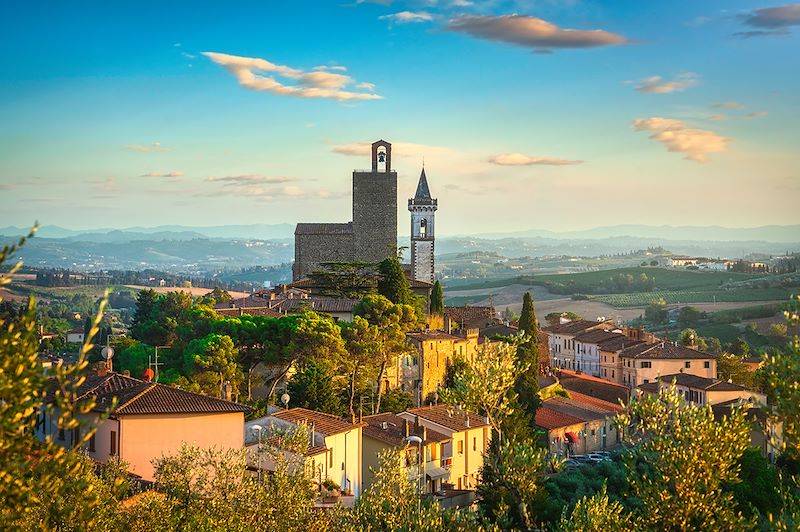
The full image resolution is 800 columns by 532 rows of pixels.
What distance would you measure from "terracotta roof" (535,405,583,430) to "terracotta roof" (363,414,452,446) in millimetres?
13044

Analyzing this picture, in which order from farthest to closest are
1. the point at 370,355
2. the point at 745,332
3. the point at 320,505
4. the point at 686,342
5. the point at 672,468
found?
the point at 745,332 → the point at 686,342 → the point at 370,355 → the point at 320,505 → the point at 672,468

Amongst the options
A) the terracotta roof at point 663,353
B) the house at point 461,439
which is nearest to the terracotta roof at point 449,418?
the house at point 461,439

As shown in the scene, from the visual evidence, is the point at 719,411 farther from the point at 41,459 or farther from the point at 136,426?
the point at 41,459

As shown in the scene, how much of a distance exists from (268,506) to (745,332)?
99914 millimetres

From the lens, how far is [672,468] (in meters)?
21.9

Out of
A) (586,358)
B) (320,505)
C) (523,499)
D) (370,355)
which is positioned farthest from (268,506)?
(586,358)

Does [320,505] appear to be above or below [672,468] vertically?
below

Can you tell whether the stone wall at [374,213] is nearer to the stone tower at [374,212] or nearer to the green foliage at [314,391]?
the stone tower at [374,212]

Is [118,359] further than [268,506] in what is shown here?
Yes

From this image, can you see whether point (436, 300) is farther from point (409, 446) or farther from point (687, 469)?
point (687, 469)

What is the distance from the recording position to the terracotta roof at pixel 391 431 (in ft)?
120

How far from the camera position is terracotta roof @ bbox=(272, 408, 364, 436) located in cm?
3234

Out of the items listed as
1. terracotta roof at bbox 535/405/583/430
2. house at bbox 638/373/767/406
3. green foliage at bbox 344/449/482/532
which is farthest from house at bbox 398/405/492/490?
house at bbox 638/373/767/406

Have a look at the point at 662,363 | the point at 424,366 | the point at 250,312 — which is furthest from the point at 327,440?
the point at 662,363
